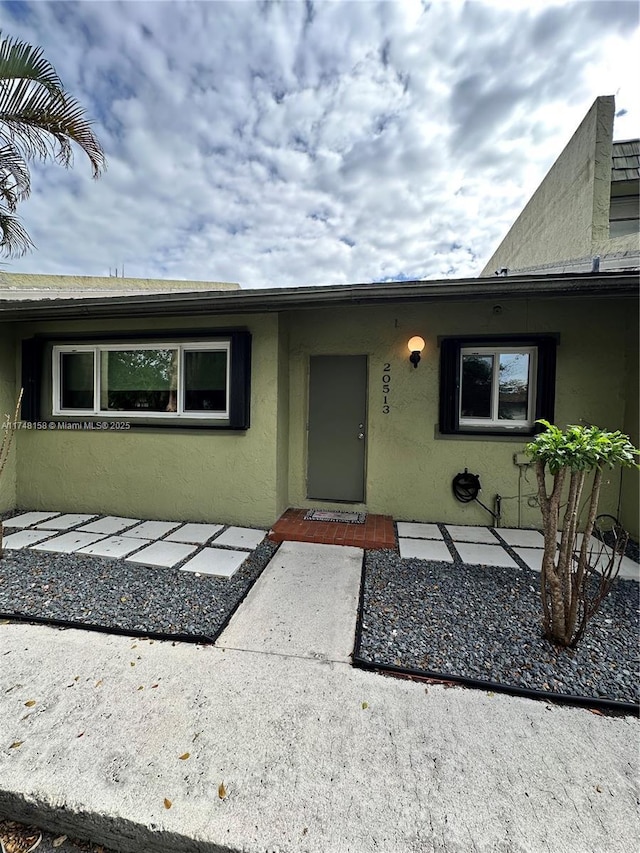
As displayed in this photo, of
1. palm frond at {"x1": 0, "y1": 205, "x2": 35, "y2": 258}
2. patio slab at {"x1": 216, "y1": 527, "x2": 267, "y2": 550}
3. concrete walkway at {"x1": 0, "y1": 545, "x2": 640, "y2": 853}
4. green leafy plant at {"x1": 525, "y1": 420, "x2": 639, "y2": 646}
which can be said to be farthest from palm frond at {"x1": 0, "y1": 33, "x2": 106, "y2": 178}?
green leafy plant at {"x1": 525, "y1": 420, "x2": 639, "y2": 646}

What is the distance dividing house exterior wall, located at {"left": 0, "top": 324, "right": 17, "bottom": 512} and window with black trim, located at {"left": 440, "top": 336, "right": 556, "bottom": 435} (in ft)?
19.6

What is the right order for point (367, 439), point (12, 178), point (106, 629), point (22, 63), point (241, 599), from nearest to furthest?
point (106, 629) < point (241, 599) < point (22, 63) < point (12, 178) < point (367, 439)

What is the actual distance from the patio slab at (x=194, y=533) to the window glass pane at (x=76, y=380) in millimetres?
2272

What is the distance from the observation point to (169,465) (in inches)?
185

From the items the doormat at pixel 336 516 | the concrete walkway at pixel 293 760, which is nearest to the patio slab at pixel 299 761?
the concrete walkway at pixel 293 760

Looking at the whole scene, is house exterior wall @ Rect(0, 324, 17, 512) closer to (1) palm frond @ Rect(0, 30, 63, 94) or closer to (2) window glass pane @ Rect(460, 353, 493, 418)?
(1) palm frond @ Rect(0, 30, 63, 94)

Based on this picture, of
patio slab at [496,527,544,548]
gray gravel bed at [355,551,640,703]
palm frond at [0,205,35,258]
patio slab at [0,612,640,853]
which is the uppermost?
palm frond at [0,205,35,258]

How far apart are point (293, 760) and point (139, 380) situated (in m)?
4.57

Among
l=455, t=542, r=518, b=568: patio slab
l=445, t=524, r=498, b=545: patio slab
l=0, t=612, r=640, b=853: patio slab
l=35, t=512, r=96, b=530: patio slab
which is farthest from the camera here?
l=35, t=512, r=96, b=530: patio slab

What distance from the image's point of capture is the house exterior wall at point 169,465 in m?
4.46

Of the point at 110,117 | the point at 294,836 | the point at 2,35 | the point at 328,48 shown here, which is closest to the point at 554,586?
the point at 294,836

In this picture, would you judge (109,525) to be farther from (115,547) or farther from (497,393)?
(497,393)

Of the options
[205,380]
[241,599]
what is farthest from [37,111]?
[241,599]

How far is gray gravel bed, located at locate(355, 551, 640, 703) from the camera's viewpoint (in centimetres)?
212
